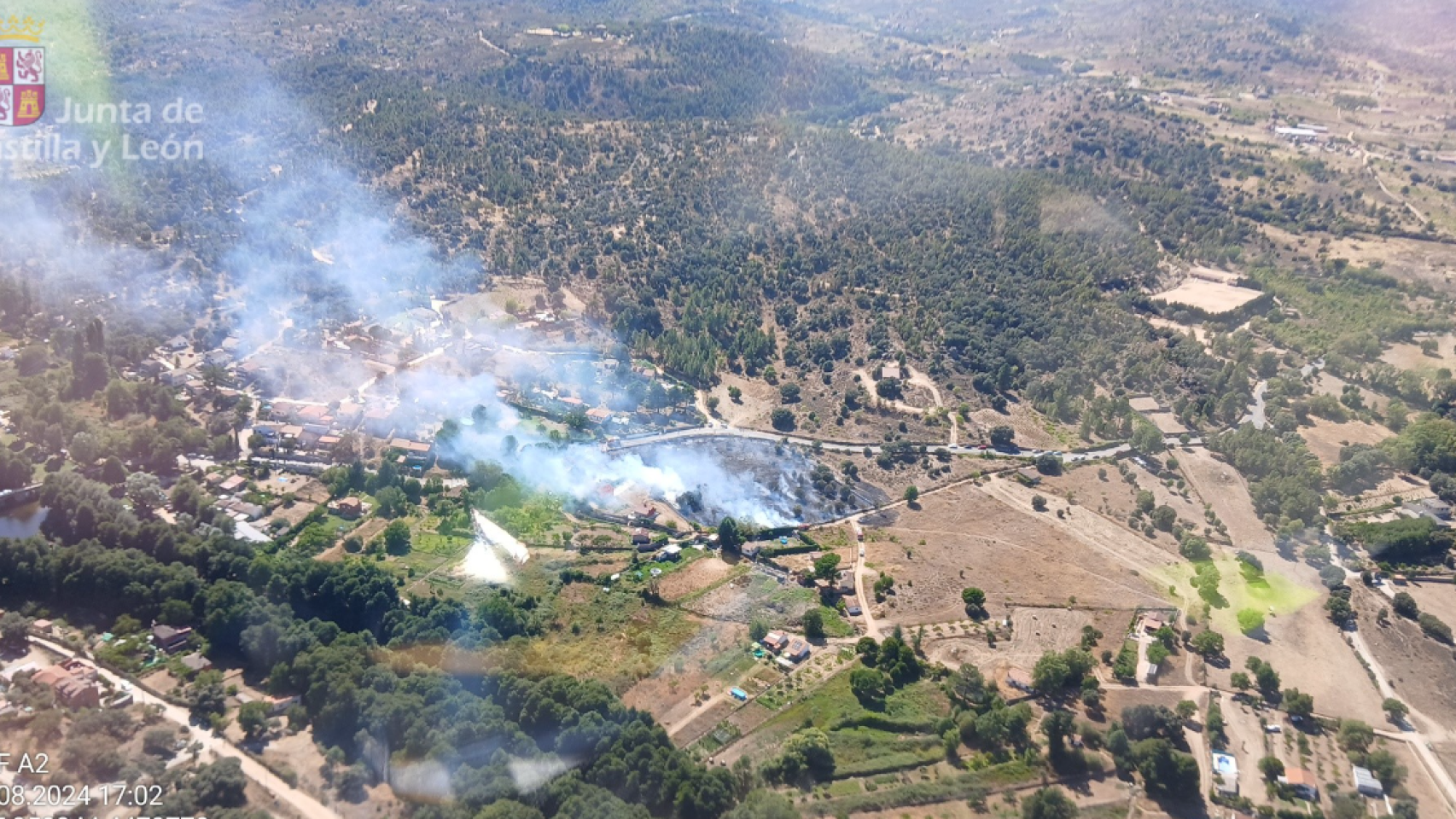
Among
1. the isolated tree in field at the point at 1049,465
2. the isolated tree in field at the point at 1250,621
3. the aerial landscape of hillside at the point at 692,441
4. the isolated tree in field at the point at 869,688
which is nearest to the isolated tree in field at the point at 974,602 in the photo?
the aerial landscape of hillside at the point at 692,441

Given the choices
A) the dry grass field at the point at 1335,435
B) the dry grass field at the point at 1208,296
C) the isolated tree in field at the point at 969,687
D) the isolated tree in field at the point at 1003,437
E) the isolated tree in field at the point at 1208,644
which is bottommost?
the isolated tree in field at the point at 969,687

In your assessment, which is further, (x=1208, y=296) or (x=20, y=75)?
(x=20, y=75)

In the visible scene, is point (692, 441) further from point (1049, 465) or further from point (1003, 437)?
point (1049, 465)

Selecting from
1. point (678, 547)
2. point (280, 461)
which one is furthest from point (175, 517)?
point (678, 547)

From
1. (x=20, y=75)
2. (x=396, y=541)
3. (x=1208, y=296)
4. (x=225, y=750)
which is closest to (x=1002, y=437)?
(x=1208, y=296)

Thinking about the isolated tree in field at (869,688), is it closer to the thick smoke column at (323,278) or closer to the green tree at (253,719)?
the thick smoke column at (323,278)
